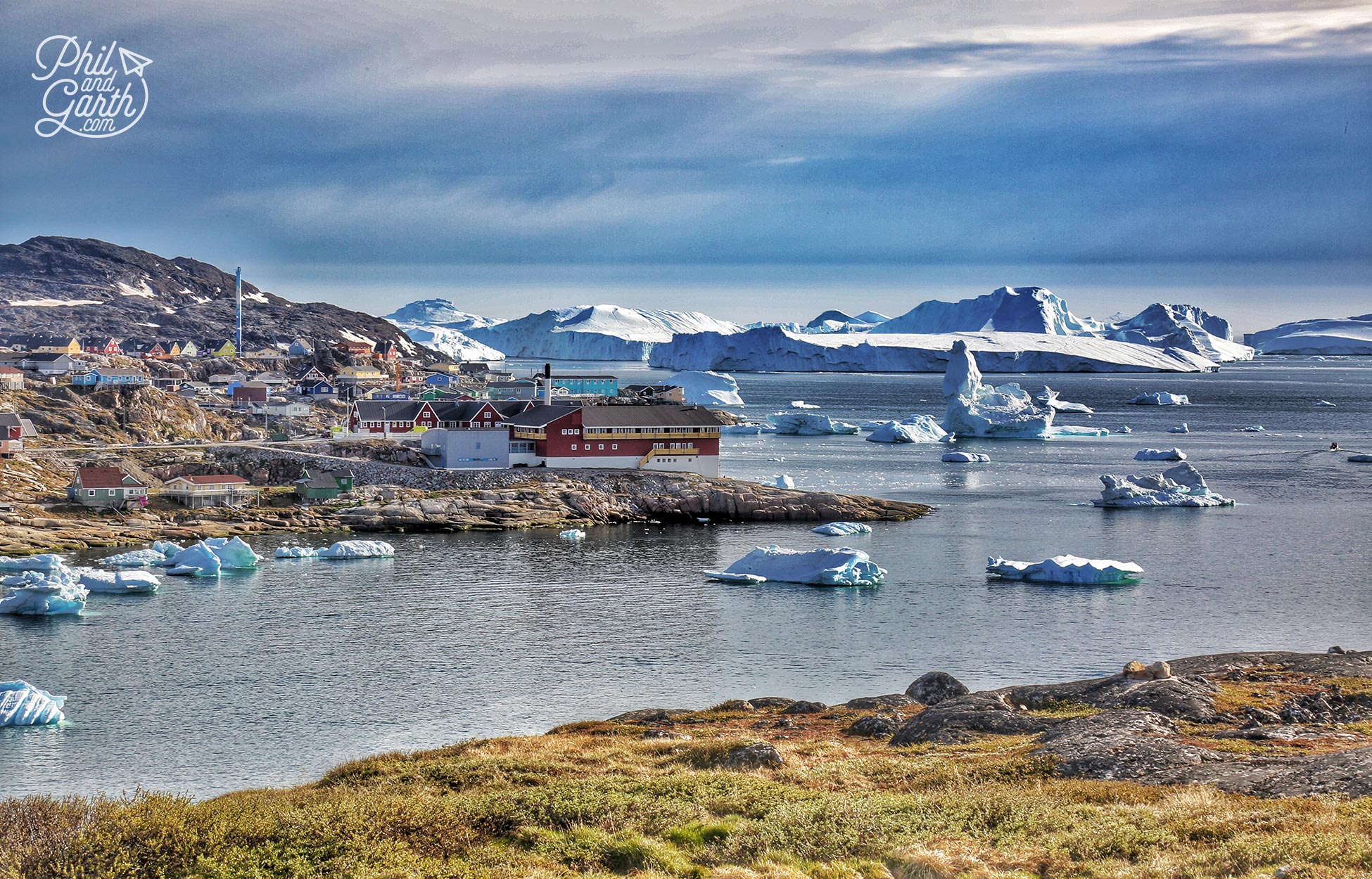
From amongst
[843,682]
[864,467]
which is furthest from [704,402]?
[843,682]

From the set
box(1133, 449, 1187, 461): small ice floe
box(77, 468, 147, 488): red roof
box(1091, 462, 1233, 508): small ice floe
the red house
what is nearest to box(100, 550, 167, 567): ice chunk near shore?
box(77, 468, 147, 488): red roof

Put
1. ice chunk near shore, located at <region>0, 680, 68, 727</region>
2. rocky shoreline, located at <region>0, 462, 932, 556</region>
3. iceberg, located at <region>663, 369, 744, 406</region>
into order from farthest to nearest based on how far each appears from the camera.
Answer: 1. iceberg, located at <region>663, 369, 744, 406</region>
2. rocky shoreline, located at <region>0, 462, 932, 556</region>
3. ice chunk near shore, located at <region>0, 680, 68, 727</region>

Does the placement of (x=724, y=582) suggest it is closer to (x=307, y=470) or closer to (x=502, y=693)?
(x=502, y=693)

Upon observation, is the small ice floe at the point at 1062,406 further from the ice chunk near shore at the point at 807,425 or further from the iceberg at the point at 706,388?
the iceberg at the point at 706,388

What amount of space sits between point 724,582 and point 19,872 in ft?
99.6

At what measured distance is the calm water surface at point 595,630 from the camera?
2284cm

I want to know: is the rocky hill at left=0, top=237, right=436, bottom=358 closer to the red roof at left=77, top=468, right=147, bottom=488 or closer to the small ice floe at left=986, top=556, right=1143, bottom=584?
the red roof at left=77, top=468, right=147, bottom=488

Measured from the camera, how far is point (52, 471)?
5622cm

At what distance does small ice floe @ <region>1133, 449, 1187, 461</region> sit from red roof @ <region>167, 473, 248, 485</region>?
5812 cm

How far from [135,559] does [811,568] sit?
24.5m

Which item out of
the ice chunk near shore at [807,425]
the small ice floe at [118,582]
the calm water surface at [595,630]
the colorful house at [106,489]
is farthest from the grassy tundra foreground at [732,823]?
the ice chunk near shore at [807,425]

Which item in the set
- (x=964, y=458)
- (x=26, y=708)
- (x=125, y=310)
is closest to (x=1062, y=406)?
(x=964, y=458)

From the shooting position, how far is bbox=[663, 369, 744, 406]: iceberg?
12750 centimetres

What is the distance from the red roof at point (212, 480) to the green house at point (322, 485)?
286 centimetres
